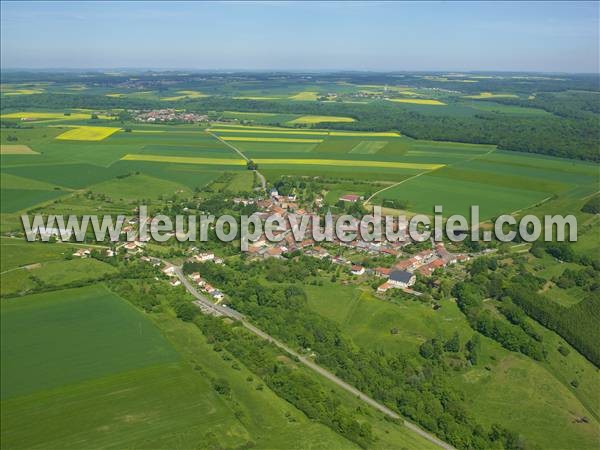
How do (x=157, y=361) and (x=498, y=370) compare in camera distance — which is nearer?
(x=157, y=361)

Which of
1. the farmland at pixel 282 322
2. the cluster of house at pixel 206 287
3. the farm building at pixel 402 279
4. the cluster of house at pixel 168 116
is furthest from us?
the cluster of house at pixel 168 116

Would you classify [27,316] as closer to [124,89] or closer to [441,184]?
[441,184]

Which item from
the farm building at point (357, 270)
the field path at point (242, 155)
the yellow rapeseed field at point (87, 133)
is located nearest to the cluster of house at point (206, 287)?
the farm building at point (357, 270)

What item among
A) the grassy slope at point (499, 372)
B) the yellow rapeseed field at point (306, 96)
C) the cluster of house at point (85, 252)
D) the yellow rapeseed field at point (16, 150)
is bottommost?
the grassy slope at point (499, 372)

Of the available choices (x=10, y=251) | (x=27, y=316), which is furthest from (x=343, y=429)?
(x=10, y=251)

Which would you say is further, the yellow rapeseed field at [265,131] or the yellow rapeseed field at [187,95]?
the yellow rapeseed field at [187,95]

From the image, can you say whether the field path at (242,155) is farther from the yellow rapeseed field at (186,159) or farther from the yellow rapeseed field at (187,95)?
the yellow rapeseed field at (187,95)
